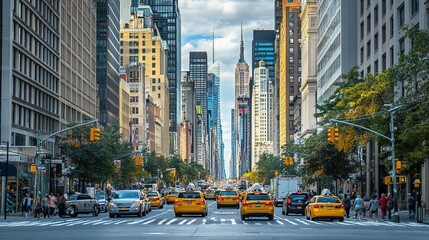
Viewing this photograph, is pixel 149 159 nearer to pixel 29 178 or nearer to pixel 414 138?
pixel 29 178

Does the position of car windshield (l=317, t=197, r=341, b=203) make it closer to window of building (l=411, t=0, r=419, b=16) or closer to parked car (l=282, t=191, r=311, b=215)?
parked car (l=282, t=191, r=311, b=215)

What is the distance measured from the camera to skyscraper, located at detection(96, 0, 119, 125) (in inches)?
5832

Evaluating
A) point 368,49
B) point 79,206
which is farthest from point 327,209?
point 368,49

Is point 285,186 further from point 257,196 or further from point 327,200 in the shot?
point 327,200

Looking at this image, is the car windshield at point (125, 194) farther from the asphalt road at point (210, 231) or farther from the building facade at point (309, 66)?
the building facade at point (309, 66)

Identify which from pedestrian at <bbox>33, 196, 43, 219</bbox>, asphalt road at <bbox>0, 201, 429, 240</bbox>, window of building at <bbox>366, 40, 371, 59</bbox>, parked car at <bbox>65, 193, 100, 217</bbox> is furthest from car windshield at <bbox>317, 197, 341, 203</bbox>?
window of building at <bbox>366, 40, 371, 59</bbox>

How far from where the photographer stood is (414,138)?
1962 inches

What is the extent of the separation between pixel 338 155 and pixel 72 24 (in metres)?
48.9

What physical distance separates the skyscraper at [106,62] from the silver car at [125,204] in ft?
300

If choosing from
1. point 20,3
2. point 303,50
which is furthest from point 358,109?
point 303,50

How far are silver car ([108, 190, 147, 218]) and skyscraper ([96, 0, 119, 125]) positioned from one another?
300 feet

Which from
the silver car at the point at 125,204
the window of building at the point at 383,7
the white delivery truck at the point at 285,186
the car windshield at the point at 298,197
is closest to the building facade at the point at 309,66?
the white delivery truck at the point at 285,186

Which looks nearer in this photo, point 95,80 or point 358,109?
point 358,109

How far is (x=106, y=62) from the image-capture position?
496ft
